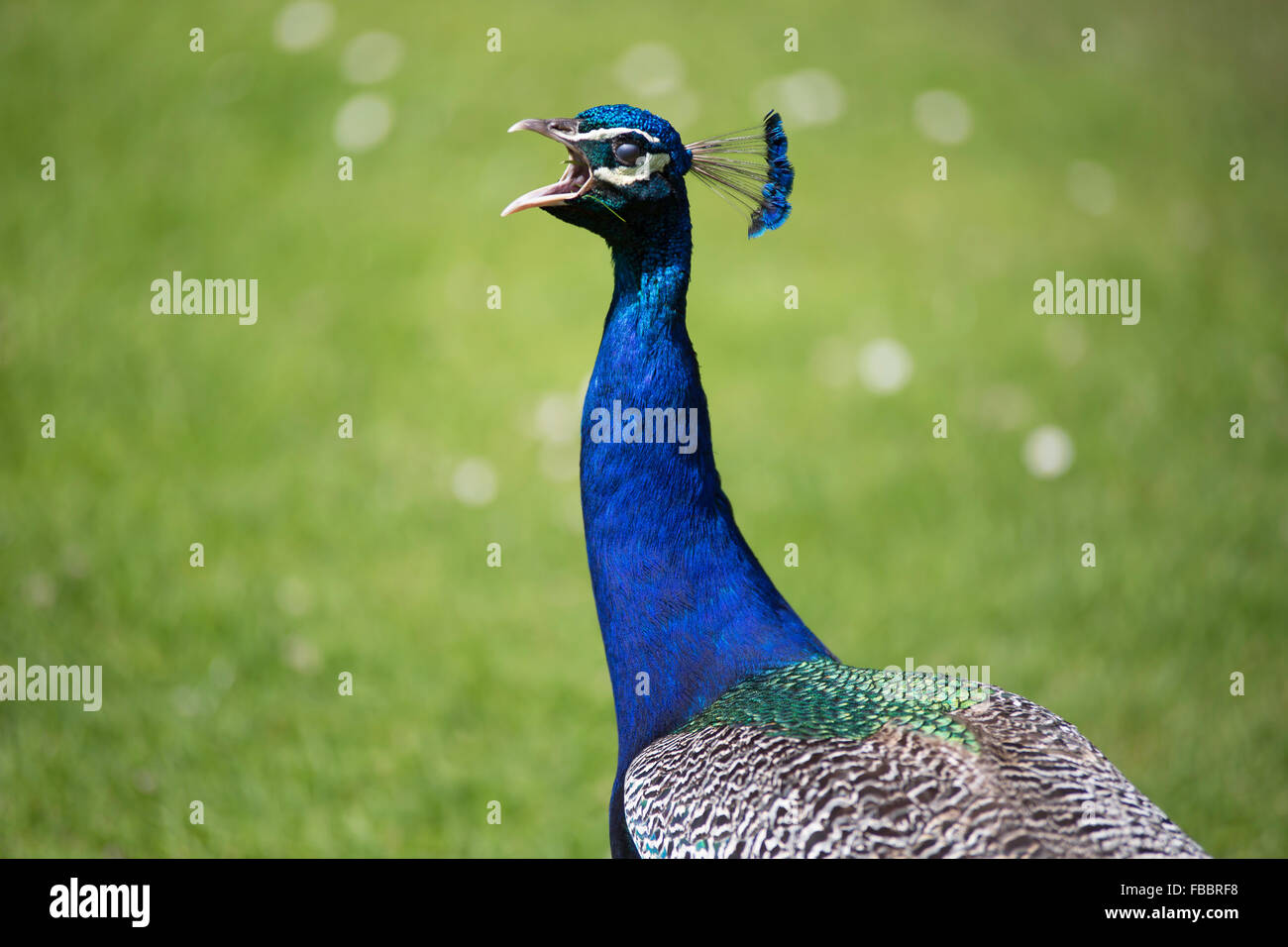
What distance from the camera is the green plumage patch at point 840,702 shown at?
249 cm

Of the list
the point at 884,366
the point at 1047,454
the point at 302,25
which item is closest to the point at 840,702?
the point at 1047,454

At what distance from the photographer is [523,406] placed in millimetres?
6027

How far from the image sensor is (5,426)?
5.49m

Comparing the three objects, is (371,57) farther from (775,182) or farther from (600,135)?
(600,135)

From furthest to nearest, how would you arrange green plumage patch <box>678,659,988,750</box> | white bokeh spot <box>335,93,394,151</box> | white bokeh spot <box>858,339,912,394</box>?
white bokeh spot <box>335,93,394,151</box> < white bokeh spot <box>858,339,912,394</box> < green plumage patch <box>678,659,988,750</box>

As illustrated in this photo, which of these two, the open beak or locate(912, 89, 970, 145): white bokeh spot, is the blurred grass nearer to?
locate(912, 89, 970, 145): white bokeh spot

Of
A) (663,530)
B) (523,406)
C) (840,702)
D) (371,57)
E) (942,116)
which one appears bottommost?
(840,702)

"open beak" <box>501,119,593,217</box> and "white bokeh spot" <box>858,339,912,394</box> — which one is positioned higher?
"open beak" <box>501,119,593,217</box>

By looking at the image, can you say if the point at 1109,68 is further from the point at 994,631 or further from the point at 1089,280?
the point at 994,631

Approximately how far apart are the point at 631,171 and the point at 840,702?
1.24m

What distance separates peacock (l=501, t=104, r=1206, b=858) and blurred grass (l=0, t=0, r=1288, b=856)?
1.31 metres

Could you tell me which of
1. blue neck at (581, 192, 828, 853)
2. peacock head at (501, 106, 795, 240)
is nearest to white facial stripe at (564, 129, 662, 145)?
peacock head at (501, 106, 795, 240)

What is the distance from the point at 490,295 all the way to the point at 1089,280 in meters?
3.43

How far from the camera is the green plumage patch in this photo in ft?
8.16
